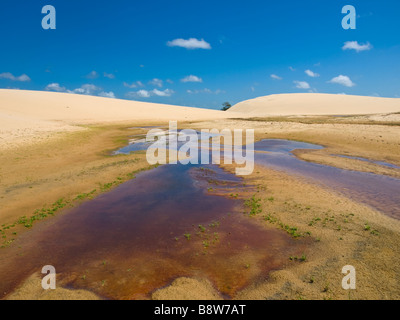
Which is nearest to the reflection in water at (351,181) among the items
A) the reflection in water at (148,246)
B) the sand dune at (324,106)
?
the reflection in water at (148,246)

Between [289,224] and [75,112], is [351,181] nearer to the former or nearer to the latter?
[289,224]

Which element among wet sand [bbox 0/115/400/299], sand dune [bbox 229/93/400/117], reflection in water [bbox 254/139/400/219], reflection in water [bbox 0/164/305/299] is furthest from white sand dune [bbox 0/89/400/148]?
reflection in water [bbox 254/139/400/219]

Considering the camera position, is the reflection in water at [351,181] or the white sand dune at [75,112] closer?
the reflection in water at [351,181]

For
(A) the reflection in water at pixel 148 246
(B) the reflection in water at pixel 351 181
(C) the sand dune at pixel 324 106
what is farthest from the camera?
(C) the sand dune at pixel 324 106

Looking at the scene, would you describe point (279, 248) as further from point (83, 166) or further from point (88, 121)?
point (88, 121)

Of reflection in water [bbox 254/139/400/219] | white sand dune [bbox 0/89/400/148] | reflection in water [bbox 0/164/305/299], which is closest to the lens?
reflection in water [bbox 0/164/305/299]

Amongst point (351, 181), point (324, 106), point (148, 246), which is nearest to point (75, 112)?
point (148, 246)

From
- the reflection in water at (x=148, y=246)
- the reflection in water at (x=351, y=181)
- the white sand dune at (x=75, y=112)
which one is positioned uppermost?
the white sand dune at (x=75, y=112)

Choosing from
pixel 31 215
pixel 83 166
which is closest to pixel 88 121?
pixel 83 166

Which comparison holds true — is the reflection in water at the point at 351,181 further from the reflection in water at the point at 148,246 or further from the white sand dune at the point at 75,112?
the white sand dune at the point at 75,112

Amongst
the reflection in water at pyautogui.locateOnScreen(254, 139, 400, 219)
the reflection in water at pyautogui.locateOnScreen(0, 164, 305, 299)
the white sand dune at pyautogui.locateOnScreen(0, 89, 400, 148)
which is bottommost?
the reflection in water at pyautogui.locateOnScreen(0, 164, 305, 299)

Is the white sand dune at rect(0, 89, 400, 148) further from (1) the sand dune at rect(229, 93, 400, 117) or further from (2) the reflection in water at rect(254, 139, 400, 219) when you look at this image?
(2) the reflection in water at rect(254, 139, 400, 219)
